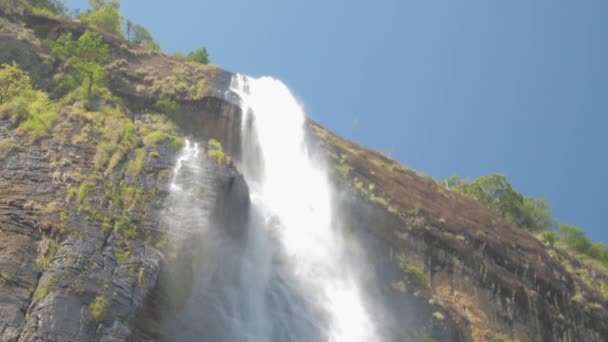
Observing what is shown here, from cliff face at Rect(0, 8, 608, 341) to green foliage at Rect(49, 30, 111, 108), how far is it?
66cm

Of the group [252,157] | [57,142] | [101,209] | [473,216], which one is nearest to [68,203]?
[101,209]

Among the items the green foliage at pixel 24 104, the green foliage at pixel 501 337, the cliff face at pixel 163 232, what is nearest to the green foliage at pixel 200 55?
the cliff face at pixel 163 232

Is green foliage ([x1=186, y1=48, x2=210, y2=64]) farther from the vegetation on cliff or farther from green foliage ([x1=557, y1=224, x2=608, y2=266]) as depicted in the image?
green foliage ([x1=557, y1=224, x2=608, y2=266])

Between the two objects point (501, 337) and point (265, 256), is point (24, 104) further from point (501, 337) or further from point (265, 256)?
point (501, 337)

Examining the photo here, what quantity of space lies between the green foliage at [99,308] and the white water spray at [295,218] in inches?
195

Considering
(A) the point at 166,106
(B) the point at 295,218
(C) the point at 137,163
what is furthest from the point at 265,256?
(A) the point at 166,106

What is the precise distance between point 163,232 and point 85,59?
508 inches

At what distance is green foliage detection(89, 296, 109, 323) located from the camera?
15578mm

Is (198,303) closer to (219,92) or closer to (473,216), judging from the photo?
(219,92)

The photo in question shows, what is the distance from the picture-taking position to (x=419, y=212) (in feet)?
100

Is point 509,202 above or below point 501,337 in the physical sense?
above

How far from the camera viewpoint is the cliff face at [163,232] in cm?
1609

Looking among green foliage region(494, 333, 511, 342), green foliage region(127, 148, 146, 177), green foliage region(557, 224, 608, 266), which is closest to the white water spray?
green foliage region(127, 148, 146, 177)

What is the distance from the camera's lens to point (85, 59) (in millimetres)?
28750
